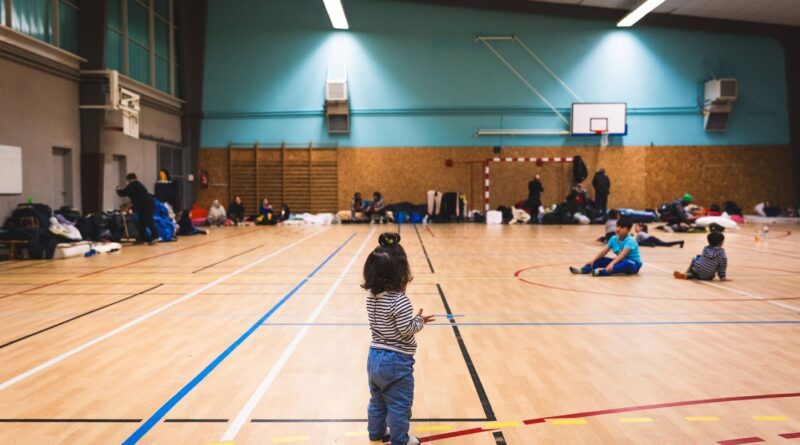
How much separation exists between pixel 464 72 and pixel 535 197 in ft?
18.9

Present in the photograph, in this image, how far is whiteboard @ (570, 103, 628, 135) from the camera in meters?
22.8

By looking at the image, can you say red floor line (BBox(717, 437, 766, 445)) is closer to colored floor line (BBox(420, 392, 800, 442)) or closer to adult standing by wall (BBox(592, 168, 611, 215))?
colored floor line (BBox(420, 392, 800, 442))

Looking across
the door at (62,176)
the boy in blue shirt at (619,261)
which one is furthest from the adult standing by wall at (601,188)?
the door at (62,176)

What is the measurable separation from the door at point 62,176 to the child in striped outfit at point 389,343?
14.6m

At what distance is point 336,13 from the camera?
21062 millimetres

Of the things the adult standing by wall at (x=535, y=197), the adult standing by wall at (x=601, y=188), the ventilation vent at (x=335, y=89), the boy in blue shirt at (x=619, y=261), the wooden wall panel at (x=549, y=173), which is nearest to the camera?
the boy in blue shirt at (x=619, y=261)

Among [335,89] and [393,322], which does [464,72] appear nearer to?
[335,89]

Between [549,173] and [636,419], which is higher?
[549,173]

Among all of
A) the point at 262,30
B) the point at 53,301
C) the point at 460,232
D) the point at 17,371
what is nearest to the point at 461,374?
the point at 17,371

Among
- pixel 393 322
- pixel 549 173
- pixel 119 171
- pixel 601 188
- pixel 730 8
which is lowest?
pixel 393 322

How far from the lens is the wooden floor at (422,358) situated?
3.25 meters

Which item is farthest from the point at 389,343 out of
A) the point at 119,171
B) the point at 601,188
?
the point at 601,188

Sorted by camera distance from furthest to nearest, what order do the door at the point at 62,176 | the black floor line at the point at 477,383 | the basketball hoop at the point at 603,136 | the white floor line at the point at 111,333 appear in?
the basketball hoop at the point at 603,136, the door at the point at 62,176, the white floor line at the point at 111,333, the black floor line at the point at 477,383

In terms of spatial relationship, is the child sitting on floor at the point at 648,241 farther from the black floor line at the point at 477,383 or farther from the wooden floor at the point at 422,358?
the black floor line at the point at 477,383
